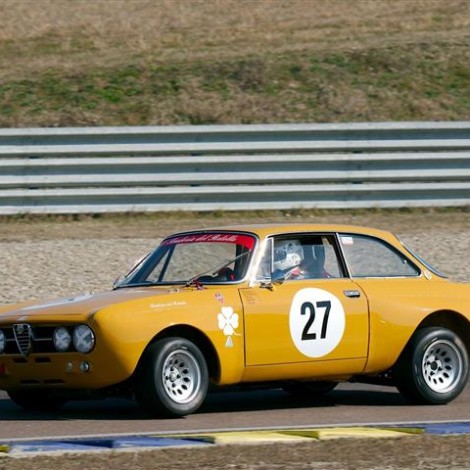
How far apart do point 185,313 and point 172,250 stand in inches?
43.9

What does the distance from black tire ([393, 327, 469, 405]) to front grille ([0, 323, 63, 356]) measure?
247 centimetres

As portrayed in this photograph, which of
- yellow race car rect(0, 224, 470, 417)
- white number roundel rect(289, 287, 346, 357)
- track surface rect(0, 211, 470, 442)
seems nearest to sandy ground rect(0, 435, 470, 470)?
track surface rect(0, 211, 470, 442)

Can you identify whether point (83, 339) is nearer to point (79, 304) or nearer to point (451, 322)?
point (79, 304)

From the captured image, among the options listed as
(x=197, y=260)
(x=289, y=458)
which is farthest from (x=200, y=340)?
(x=289, y=458)

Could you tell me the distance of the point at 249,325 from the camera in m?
8.66

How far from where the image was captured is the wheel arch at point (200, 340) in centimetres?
848

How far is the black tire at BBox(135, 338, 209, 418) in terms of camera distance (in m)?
8.26

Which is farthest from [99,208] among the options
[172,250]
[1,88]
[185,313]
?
[185,313]

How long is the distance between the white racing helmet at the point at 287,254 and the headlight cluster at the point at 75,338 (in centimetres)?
148

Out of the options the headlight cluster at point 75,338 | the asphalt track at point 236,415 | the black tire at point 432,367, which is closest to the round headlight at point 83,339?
the headlight cluster at point 75,338

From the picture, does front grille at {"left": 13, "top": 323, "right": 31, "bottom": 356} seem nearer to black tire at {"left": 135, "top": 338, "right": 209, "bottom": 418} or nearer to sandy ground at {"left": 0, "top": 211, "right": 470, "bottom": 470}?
black tire at {"left": 135, "top": 338, "right": 209, "bottom": 418}

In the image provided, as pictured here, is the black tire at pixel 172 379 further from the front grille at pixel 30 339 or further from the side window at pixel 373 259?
the side window at pixel 373 259

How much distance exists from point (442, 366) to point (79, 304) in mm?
2631

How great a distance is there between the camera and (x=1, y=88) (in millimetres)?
19875
